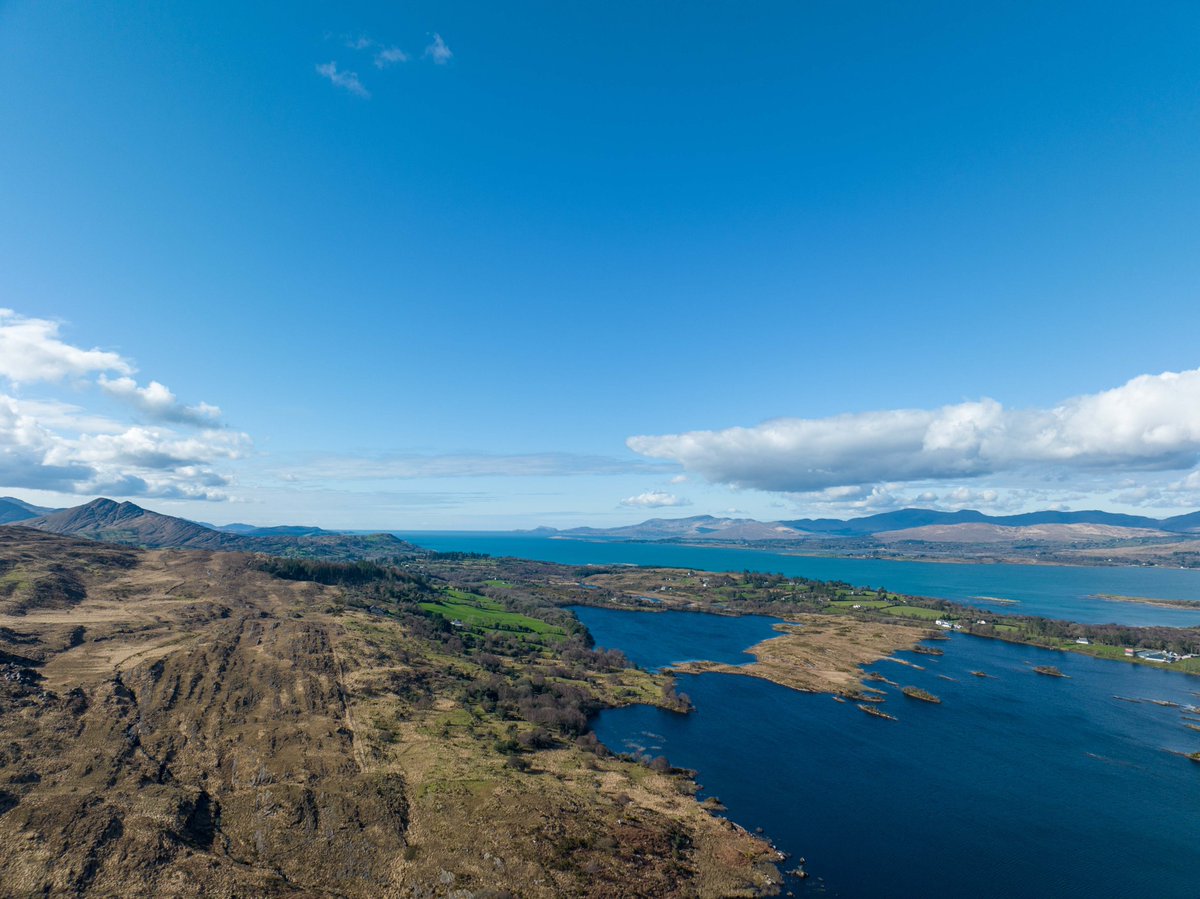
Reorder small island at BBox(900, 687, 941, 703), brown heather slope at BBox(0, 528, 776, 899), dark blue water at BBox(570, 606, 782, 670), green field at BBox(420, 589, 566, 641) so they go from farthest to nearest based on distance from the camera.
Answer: green field at BBox(420, 589, 566, 641), dark blue water at BBox(570, 606, 782, 670), small island at BBox(900, 687, 941, 703), brown heather slope at BBox(0, 528, 776, 899)

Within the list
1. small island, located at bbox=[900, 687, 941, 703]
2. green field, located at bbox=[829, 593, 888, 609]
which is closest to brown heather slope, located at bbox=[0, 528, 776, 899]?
small island, located at bbox=[900, 687, 941, 703]

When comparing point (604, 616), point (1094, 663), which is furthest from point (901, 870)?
point (604, 616)

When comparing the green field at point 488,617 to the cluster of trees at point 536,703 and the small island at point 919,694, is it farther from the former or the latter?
the small island at point 919,694

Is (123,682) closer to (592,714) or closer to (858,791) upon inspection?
(592,714)

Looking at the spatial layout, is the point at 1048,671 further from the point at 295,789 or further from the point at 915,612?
the point at 295,789

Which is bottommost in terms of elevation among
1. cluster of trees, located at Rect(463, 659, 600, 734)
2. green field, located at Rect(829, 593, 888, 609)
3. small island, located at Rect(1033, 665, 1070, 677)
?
small island, located at Rect(1033, 665, 1070, 677)

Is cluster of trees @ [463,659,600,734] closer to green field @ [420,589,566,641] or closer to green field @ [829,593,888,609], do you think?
green field @ [420,589,566,641]

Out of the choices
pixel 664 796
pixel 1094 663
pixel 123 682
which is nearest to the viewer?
pixel 664 796
